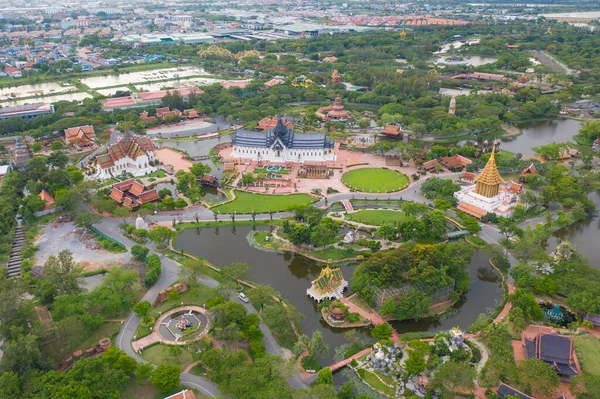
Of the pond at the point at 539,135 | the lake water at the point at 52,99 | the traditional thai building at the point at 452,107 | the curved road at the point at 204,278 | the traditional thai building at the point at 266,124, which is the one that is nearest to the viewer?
the curved road at the point at 204,278

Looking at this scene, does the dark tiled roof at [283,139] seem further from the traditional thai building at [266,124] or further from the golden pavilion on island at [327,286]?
the golden pavilion on island at [327,286]

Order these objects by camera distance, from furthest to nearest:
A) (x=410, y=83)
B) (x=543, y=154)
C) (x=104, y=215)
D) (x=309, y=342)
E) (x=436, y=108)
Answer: (x=410, y=83) < (x=436, y=108) < (x=543, y=154) < (x=104, y=215) < (x=309, y=342)

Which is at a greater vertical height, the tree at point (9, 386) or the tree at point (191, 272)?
the tree at point (9, 386)

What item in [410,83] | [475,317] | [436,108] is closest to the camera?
[475,317]

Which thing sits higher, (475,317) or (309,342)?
(309,342)

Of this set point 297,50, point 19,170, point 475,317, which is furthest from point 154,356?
point 297,50

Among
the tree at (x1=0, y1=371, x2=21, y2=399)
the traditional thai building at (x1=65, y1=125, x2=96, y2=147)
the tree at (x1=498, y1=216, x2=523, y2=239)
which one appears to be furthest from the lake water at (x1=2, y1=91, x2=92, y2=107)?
the tree at (x1=498, y1=216, x2=523, y2=239)

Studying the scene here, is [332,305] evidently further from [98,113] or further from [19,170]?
[98,113]

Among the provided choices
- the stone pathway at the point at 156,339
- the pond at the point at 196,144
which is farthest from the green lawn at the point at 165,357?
the pond at the point at 196,144
